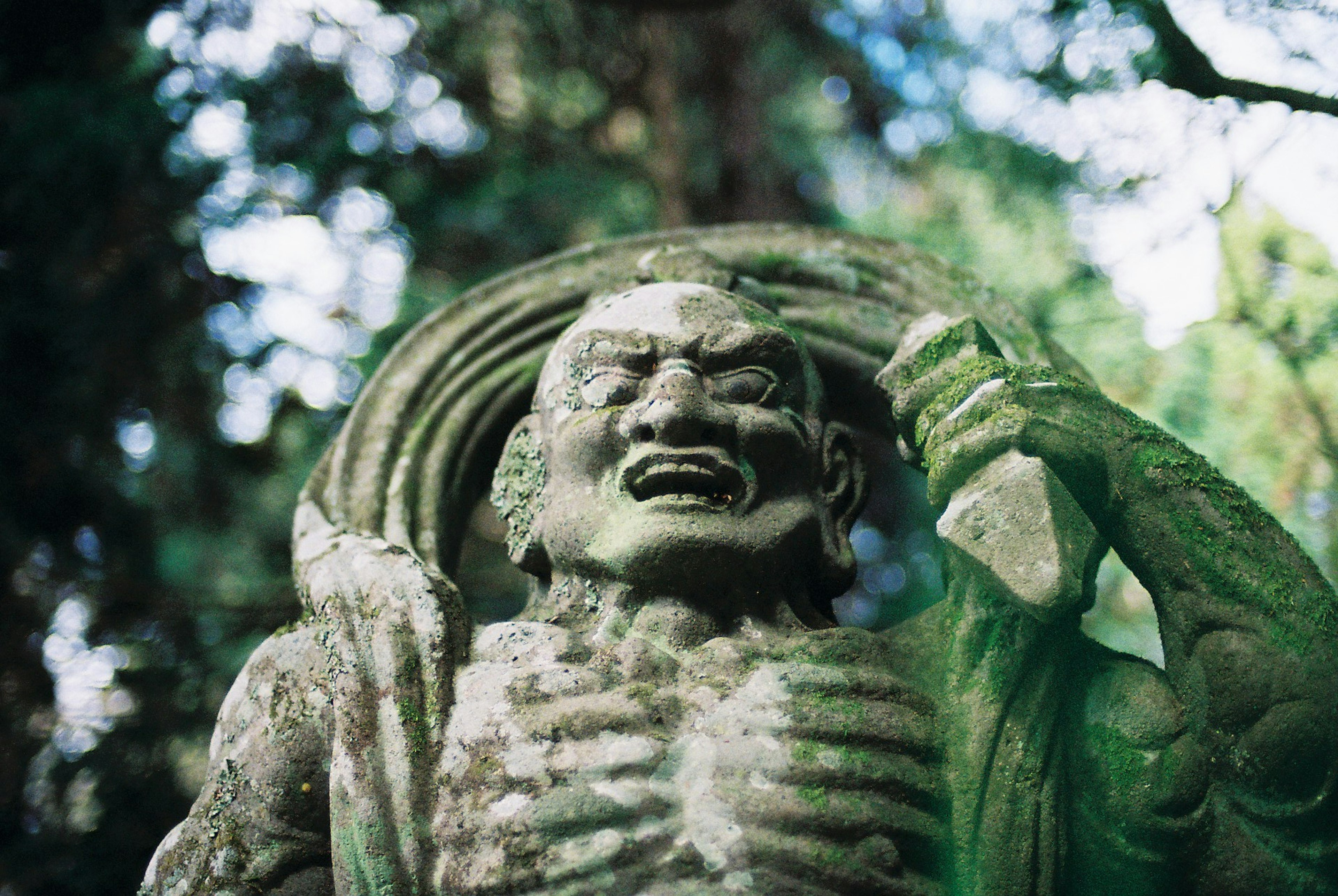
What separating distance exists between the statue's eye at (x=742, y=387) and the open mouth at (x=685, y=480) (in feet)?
0.57

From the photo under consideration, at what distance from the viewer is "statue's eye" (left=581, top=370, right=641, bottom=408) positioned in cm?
209

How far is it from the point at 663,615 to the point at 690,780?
1.20ft

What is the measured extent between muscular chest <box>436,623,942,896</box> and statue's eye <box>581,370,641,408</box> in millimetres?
517

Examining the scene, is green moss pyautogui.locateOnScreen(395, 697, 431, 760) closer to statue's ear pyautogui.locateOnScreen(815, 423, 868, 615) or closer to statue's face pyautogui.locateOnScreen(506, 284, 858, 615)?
statue's face pyautogui.locateOnScreen(506, 284, 858, 615)

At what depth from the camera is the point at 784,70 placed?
5.92 m

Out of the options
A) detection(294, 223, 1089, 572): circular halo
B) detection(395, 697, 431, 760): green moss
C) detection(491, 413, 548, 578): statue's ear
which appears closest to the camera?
detection(395, 697, 431, 760): green moss

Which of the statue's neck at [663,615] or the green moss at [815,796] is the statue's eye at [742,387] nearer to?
the statue's neck at [663,615]

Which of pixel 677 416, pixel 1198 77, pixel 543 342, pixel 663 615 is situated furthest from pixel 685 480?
pixel 1198 77

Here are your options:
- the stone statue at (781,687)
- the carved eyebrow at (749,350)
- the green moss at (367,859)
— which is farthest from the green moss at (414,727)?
the carved eyebrow at (749,350)

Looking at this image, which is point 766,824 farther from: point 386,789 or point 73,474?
point 73,474

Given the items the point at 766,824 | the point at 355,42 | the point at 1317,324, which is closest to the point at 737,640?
the point at 766,824

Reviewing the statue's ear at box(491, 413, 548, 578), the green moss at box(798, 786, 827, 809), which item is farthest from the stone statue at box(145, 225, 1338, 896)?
the statue's ear at box(491, 413, 548, 578)

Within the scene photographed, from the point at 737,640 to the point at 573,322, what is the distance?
3.29 ft

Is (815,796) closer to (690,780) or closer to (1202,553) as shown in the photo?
(690,780)
